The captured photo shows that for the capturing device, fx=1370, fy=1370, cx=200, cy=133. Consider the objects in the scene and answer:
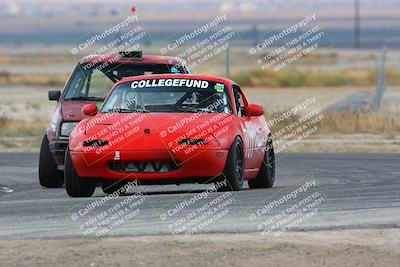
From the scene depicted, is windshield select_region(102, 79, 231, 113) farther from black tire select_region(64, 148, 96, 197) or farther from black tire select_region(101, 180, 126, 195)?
black tire select_region(64, 148, 96, 197)

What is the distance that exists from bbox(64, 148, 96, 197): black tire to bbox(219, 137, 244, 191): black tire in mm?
1459

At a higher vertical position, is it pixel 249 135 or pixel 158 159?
pixel 158 159

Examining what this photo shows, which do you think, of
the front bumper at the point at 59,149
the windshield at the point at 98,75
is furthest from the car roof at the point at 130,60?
the front bumper at the point at 59,149

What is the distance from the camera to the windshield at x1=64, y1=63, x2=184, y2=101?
18.0 metres

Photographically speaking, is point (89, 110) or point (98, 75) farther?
point (98, 75)

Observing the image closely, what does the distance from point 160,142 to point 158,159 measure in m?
0.18

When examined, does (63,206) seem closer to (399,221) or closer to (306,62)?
(399,221)

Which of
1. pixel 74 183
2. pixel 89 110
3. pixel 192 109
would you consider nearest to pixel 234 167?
pixel 192 109

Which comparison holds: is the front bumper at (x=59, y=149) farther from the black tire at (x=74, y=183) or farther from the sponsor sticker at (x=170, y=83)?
the black tire at (x=74, y=183)

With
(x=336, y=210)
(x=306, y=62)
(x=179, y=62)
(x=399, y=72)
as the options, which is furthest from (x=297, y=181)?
(x=306, y=62)

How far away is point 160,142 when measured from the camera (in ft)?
47.7

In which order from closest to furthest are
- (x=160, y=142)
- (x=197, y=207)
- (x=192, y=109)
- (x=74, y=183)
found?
(x=197, y=207) → (x=160, y=142) → (x=74, y=183) → (x=192, y=109)

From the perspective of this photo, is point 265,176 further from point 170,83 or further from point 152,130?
point 152,130

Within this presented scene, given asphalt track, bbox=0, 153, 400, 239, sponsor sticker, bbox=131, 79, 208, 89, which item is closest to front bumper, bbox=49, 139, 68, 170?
asphalt track, bbox=0, 153, 400, 239
